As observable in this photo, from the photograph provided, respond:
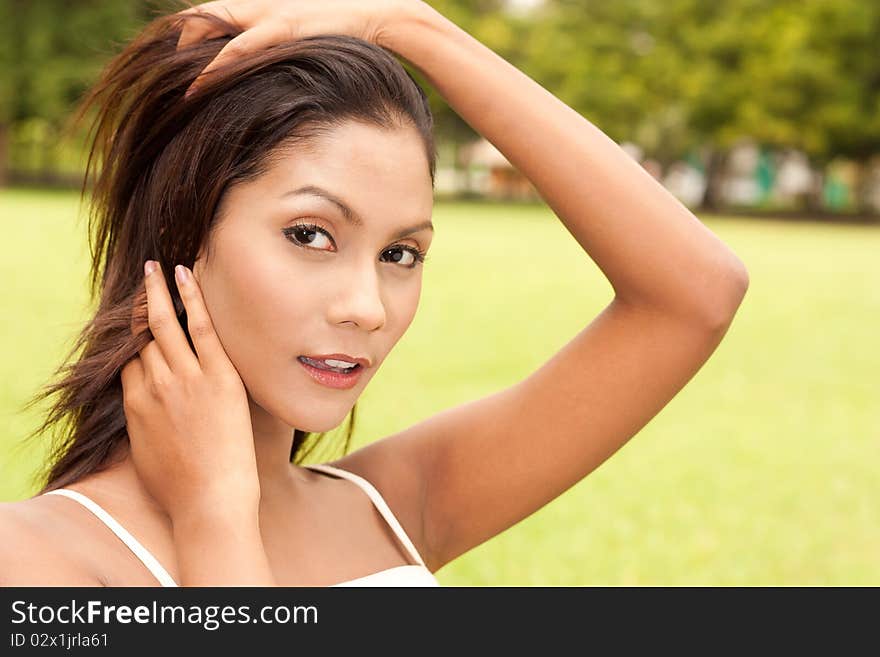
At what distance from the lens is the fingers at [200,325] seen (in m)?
1.55

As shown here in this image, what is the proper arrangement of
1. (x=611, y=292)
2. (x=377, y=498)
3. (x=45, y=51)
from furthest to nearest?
(x=45, y=51)
(x=611, y=292)
(x=377, y=498)

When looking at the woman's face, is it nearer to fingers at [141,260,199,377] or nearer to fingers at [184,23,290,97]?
fingers at [141,260,199,377]

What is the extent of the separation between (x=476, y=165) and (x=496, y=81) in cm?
5370

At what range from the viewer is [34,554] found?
53.9 inches

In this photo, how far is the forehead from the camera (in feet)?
5.03

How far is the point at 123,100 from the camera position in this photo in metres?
1.75

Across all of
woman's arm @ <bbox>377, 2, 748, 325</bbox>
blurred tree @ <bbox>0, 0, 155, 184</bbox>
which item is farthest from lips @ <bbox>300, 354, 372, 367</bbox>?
blurred tree @ <bbox>0, 0, 155, 184</bbox>

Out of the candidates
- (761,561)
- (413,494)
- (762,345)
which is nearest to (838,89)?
(762,345)

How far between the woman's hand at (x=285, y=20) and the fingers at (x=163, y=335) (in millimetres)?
280

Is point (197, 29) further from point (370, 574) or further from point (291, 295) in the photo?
point (370, 574)

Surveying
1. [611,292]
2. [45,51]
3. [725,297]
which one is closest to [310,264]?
[725,297]

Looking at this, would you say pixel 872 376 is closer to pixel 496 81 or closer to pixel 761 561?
pixel 761 561

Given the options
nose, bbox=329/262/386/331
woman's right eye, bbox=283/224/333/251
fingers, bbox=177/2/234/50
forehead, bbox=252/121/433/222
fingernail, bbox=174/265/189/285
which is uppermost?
fingers, bbox=177/2/234/50

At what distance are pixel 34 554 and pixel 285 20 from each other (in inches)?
31.1
